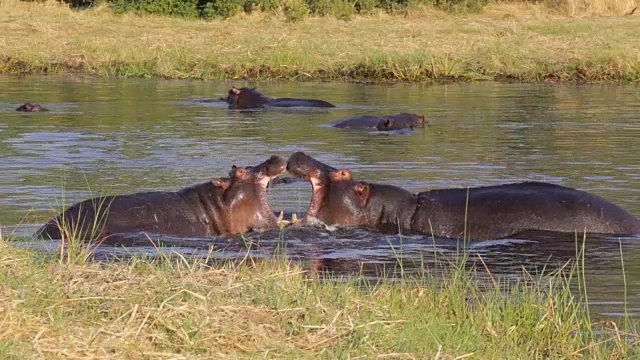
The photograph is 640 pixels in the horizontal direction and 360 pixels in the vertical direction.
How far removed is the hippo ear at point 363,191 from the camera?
8.27 metres

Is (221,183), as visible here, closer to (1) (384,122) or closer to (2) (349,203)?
(2) (349,203)

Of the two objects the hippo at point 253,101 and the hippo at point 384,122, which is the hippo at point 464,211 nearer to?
the hippo at point 384,122

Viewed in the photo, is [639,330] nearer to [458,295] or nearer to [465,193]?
[458,295]

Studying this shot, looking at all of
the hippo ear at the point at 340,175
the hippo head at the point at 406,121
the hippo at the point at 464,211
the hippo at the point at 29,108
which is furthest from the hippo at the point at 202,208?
the hippo at the point at 29,108

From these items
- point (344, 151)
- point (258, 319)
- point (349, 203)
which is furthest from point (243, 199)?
point (344, 151)

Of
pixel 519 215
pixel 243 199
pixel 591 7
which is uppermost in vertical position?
pixel 591 7

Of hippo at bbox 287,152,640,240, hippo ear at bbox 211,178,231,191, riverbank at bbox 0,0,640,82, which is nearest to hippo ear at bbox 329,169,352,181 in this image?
hippo at bbox 287,152,640,240

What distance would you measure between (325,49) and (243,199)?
660 inches

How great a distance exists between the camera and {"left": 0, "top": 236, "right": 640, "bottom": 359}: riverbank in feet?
14.5

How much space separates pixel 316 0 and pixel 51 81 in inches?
435

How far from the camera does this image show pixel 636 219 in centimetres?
834

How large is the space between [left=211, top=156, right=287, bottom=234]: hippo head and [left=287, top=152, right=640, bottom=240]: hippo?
29cm

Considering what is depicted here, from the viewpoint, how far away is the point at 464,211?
325 inches

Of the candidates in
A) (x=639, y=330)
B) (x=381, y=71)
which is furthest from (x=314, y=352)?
(x=381, y=71)
